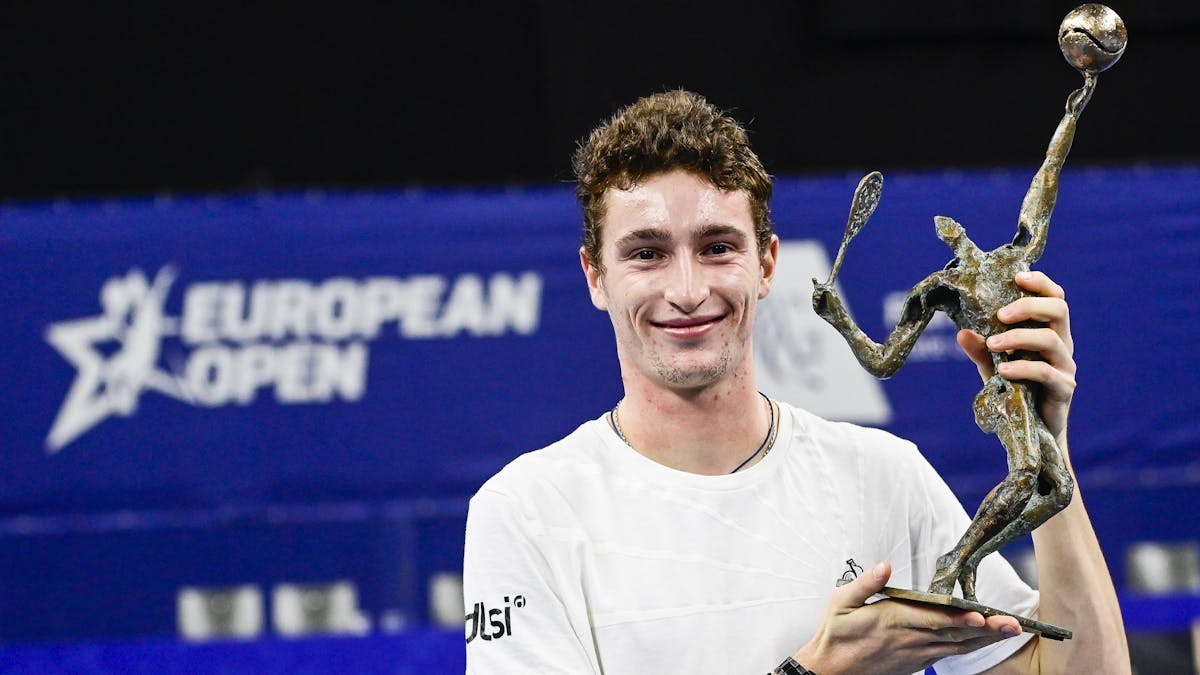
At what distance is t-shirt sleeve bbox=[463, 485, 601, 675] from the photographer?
78.5 inches

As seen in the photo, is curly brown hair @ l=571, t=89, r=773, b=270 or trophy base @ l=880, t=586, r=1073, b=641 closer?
trophy base @ l=880, t=586, r=1073, b=641

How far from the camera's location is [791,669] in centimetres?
184

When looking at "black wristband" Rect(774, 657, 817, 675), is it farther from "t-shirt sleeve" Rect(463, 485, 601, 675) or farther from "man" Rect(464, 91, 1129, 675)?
"t-shirt sleeve" Rect(463, 485, 601, 675)

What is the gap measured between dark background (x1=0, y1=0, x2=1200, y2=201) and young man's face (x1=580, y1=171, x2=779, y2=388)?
481cm

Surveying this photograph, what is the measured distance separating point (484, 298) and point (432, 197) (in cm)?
46

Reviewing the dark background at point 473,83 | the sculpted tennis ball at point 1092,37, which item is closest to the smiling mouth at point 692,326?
the sculpted tennis ball at point 1092,37

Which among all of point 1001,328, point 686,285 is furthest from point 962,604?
point 686,285

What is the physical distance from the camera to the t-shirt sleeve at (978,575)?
2.12 m

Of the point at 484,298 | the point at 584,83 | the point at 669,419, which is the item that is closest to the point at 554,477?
the point at 669,419

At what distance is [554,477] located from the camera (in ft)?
6.98

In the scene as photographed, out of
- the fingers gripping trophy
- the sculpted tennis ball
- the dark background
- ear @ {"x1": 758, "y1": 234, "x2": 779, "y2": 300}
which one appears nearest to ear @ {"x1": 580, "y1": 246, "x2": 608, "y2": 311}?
ear @ {"x1": 758, "y1": 234, "x2": 779, "y2": 300}

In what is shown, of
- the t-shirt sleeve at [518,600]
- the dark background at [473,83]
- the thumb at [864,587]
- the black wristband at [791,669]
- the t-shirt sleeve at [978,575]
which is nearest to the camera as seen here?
the thumb at [864,587]

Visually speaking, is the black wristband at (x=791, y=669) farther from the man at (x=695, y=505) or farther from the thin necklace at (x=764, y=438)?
the thin necklace at (x=764, y=438)

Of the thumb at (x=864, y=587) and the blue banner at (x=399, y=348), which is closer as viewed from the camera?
the thumb at (x=864, y=587)
